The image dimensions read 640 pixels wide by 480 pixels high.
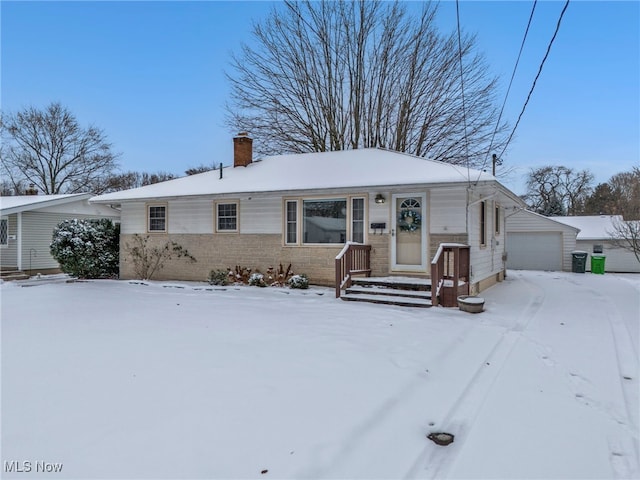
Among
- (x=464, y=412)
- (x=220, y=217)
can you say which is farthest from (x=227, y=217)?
(x=464, y=412)

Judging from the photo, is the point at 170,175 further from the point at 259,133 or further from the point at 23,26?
the point at 23,26

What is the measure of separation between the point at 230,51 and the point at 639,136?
727 inches

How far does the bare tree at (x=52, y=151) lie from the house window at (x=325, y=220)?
83.7 feet

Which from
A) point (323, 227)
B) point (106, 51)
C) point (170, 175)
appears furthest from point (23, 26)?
point (170, 175)

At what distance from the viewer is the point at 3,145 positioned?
93.7ft

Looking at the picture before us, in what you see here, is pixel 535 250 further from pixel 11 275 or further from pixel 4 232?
pixel 4 232

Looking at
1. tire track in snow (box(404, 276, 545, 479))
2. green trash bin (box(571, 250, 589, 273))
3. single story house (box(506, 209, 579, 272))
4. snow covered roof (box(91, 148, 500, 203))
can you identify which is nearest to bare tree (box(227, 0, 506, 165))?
single story house (box(506, 209, 579, 272))

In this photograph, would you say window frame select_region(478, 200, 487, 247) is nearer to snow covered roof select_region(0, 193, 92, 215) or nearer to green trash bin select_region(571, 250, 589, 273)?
green trash bin select_region(571, 250, 589, 273)

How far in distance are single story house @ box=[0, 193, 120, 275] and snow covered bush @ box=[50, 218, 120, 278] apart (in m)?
3.51

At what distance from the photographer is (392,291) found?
362 inches

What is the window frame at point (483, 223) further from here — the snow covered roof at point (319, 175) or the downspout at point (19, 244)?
the downspout at point (19, 244)

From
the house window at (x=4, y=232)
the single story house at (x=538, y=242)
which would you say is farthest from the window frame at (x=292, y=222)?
the single story house at (x=538, y=242)

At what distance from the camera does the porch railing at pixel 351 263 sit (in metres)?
9.59

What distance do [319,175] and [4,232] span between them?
1350 cm
